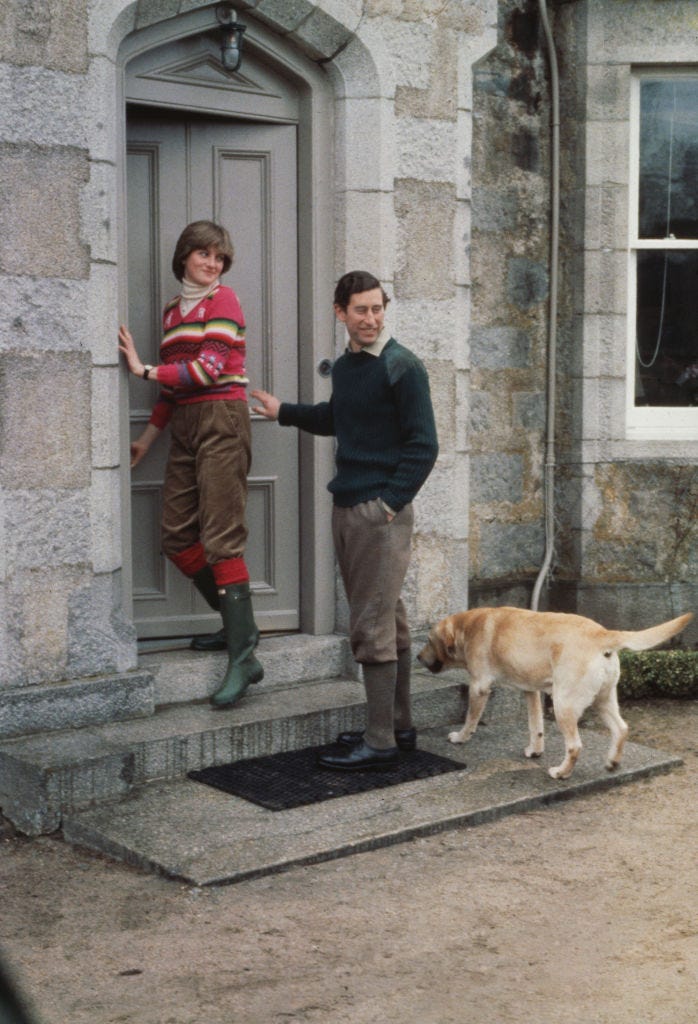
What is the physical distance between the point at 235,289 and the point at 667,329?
3129 millimetres

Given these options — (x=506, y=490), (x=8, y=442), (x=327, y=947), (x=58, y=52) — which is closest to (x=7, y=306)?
(x=8, y=442)

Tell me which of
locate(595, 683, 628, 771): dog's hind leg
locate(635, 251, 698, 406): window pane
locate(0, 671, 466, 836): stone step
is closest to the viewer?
locate(0, 671, 466, 836): stone step

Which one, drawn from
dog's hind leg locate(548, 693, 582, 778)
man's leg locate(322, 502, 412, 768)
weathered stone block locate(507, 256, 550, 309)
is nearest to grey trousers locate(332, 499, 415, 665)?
man's leg locate(322, 502, 412, 768)

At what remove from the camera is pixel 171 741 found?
19.5ft

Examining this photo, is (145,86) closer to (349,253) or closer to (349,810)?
(349,253)

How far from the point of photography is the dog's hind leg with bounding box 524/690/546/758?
6.24 m

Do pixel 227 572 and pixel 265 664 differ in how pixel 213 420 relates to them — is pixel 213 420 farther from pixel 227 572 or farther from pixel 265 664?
pixel 265 664

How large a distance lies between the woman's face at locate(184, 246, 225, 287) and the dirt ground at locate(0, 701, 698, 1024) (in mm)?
2467

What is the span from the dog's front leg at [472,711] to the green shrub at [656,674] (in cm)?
159

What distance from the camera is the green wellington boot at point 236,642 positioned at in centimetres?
632

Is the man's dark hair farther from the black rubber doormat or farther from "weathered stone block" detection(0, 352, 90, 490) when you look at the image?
the black rubber doormat

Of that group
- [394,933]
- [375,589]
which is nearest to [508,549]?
[375,589]

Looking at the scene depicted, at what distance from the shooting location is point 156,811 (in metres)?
5.54

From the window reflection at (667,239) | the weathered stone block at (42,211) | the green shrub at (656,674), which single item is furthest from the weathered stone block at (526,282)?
the weathered stone block at (42,211)
